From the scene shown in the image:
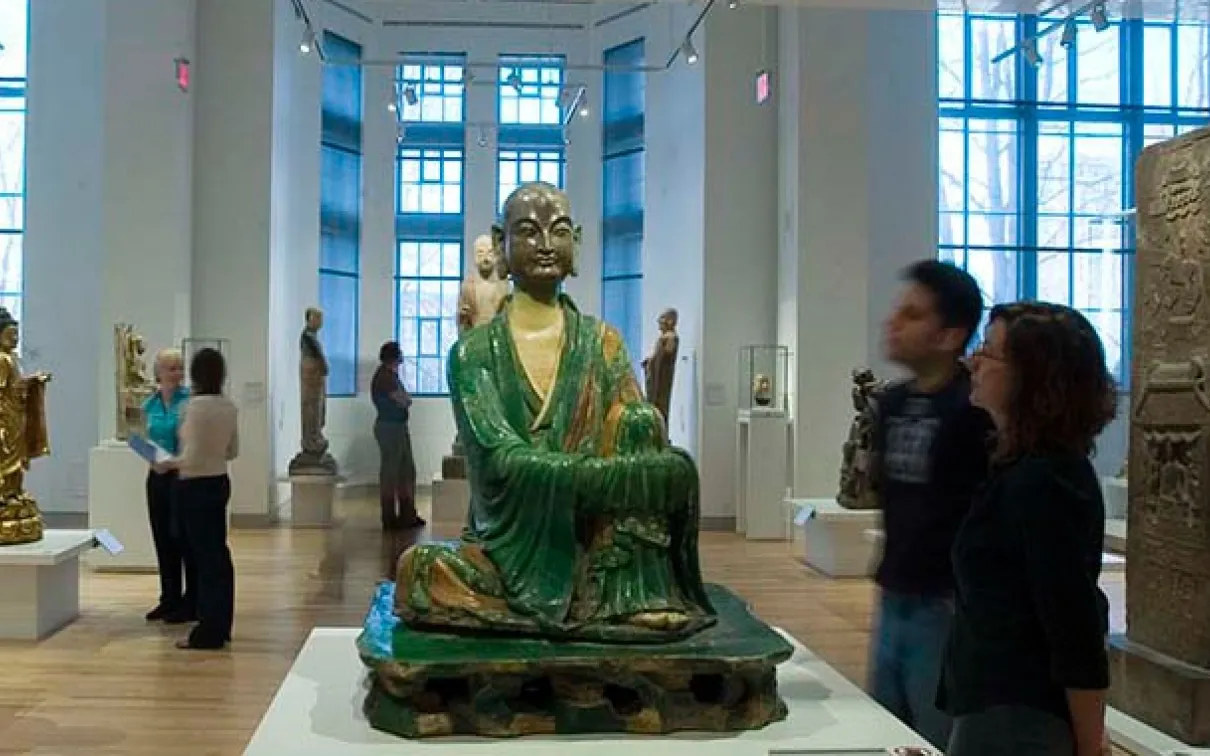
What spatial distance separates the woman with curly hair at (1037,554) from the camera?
6.66ft

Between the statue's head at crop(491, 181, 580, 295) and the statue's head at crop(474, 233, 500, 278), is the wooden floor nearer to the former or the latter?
the statue's head at crop(491, 181, 580, 295)

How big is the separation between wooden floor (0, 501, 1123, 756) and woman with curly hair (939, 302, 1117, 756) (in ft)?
11.1

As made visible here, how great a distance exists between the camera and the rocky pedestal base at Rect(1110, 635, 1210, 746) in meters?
4.43

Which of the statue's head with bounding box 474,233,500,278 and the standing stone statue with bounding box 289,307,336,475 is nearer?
the statue's head with bounding box 474,233,500,278

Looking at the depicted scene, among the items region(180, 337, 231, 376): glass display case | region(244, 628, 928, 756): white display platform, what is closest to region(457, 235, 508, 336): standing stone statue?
region(180, 337, 231, 376): glass display case

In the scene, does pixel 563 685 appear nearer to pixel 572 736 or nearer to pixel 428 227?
pixel 572 736

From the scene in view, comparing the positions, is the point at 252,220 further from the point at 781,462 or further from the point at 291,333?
the point at 781,462

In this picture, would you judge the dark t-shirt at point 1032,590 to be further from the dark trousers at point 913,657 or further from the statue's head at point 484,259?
the statue's head at point 484,259

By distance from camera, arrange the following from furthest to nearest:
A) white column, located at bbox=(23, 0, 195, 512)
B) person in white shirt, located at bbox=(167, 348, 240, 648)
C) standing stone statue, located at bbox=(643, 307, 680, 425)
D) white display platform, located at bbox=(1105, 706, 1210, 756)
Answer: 1. white column, located at bbox=(23, 0, 195, 512)
2. standing stone statue, located at bbox=(643, 307, 680, 425)
3. person in white shirt, located at bbox=(167, 348, 240, 648)
4. white display platform, located at bbox=(1105, 706, 1210, 756)

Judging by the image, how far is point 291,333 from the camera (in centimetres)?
1327

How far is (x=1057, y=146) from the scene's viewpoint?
14.5 m

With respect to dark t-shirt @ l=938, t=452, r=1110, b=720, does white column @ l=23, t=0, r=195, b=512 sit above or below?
above

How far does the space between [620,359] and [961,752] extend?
2091mm

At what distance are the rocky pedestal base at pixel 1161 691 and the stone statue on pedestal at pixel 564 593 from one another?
5.96 feet
